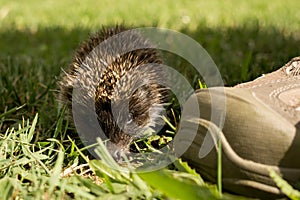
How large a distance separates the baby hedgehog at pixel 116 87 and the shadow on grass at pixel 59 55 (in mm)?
397

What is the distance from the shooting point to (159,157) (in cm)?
271

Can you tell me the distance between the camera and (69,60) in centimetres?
484

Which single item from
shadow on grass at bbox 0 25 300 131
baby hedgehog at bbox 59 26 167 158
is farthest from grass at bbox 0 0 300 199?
baby hedgehog at bbox 59 26 167 158

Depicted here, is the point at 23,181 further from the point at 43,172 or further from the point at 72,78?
the point at 72,78

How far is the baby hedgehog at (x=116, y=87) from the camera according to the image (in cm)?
295

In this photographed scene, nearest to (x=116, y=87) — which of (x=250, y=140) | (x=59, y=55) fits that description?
(x=250, y=140)

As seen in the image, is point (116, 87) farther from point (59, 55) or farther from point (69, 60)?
point (59, 55)

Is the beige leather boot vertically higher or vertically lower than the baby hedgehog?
lower

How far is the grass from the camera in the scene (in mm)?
2215

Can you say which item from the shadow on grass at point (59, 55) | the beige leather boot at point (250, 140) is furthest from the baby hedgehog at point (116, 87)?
the beige leather boot at point (250, 140)

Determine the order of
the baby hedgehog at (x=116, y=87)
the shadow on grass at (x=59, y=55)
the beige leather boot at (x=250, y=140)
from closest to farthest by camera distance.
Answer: the beige leather boot at (x=250, y=140), the baby hedgehog at (x=116, y=87), the shadow on grass at (x=59, y=55)

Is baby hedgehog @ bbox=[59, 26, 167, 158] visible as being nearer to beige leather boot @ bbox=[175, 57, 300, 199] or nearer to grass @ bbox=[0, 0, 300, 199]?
grass @ bbox=[0, 0, 300, 199]

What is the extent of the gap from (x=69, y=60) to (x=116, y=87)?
76.2 inches

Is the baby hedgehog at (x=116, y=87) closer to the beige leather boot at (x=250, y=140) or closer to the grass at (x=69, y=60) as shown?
the grass at (x=69, y=60)
